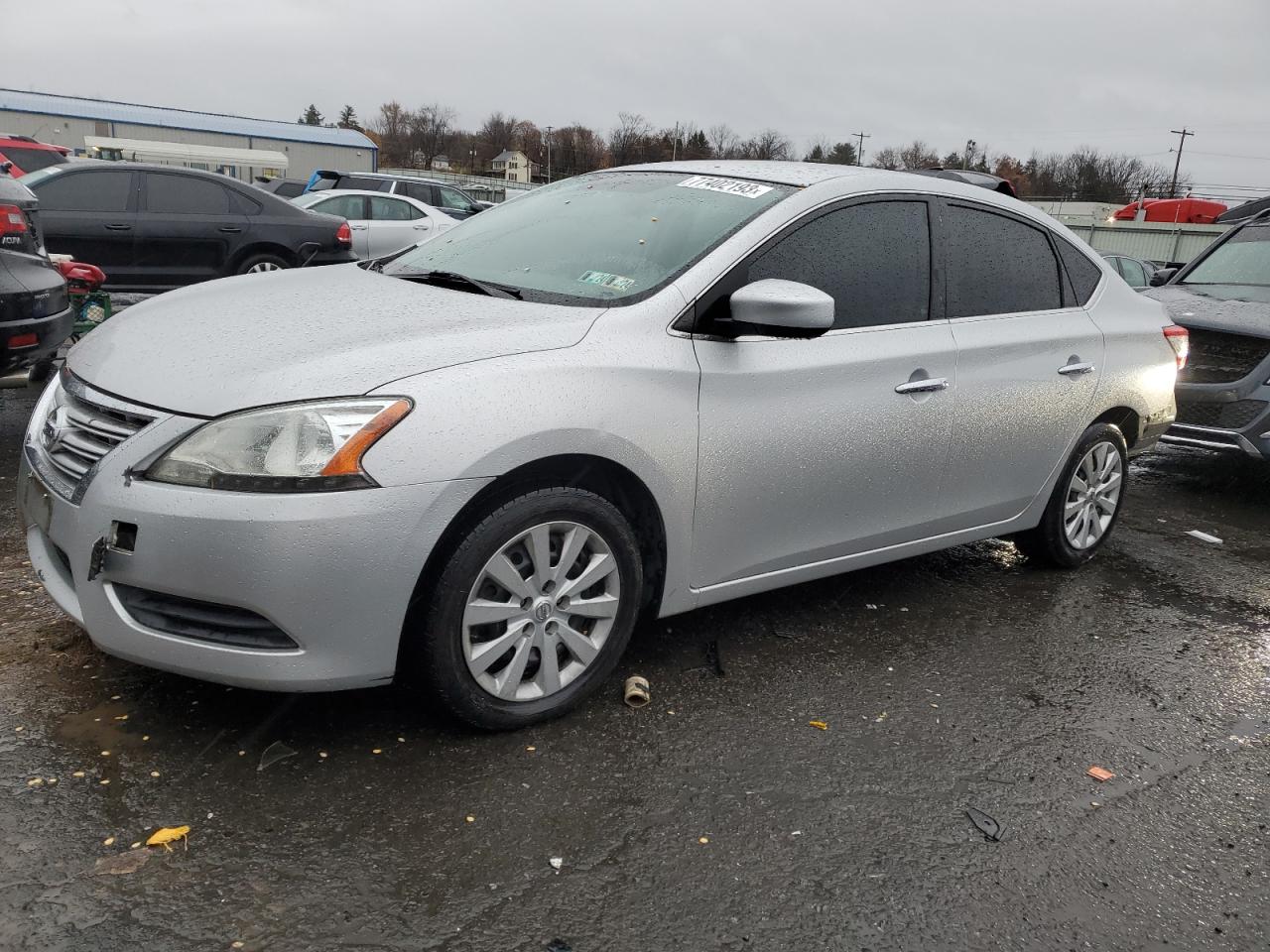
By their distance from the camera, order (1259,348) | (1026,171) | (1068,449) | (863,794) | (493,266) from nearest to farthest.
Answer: (863,794) → (493,266) → (1068,449) → (1259,348) → (1026,171)

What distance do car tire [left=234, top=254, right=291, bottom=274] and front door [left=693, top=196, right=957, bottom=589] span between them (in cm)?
812

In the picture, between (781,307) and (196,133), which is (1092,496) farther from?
(196,133)

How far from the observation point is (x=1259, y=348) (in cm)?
670

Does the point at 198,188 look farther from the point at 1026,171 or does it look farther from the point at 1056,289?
the point at 1026,171

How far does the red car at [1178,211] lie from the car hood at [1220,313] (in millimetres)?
36981

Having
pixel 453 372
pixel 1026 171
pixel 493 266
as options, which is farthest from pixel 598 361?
pixel 1026 171

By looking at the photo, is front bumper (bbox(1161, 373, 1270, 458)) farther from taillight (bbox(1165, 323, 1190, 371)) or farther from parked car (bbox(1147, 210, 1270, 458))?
taillight (bbox(1165, 323, 1190, 371))

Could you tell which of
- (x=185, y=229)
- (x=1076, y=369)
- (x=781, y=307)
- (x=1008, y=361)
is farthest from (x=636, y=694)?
(x=185, y=229)

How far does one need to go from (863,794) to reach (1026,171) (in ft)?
287

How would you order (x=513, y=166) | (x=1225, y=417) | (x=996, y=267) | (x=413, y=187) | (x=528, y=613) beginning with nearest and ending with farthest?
(x=528, y=613) → (x=996, y=267) → (x=1225, y=417) → (x=413, y=187) → (x=513, y=166)

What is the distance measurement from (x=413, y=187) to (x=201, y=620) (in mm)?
18421

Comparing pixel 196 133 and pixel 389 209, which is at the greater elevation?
pixel 196 133

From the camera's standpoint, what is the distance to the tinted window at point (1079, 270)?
466 cm

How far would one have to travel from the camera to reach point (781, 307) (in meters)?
3.14
